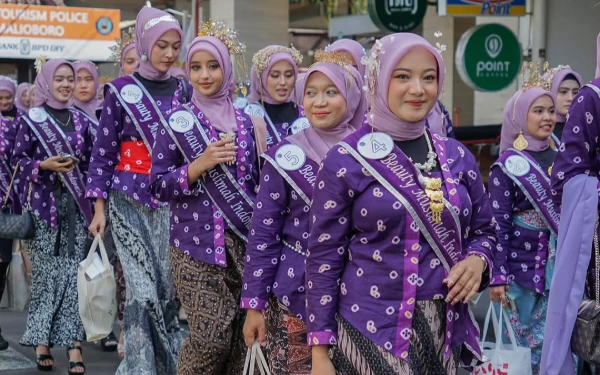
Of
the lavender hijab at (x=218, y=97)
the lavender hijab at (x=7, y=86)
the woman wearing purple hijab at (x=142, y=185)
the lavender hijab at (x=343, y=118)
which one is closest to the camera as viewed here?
the lavender hijab at (x=343, y=118)

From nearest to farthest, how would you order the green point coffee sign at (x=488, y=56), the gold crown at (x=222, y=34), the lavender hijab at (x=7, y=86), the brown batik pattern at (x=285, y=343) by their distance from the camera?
the brown batik pattern at (x=285, y=343)
the gold crown at (x=222, y=34)
the green point coffee sign at (x=488, y=56)
the lavender hijab at (x=7, y=86)

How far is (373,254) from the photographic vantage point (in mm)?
4016

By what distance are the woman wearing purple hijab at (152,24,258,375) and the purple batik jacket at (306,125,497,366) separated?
180 cm

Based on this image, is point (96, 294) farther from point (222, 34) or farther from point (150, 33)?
point (222, 34)

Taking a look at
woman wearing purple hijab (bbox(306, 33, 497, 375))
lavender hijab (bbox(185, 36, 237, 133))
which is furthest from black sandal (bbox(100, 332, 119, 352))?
woman wearing purple hijab (bbox(306, 33, 497, 375))

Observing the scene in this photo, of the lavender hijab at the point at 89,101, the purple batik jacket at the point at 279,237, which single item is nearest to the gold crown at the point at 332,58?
the purple batik jacket at the point at 279,237

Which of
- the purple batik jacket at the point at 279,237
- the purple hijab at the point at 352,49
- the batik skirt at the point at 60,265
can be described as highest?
the purple hijab at the point at 352,49

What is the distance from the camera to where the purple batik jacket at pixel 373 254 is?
13.0ft

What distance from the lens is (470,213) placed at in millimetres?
4133

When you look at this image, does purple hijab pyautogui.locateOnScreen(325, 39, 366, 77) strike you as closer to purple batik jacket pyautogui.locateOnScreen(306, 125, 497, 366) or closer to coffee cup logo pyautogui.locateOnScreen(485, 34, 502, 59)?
purple batik jacket pyautogui.locateOnScreen(306, 125, 497, 366)

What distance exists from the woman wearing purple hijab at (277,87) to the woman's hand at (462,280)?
332 cm

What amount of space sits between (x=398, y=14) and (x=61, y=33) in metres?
Result: 9.61

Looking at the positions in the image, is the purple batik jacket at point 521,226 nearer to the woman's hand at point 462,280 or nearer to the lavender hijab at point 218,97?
the lavender hijab at point 218,97

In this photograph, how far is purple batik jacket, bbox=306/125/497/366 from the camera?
13.0ft
